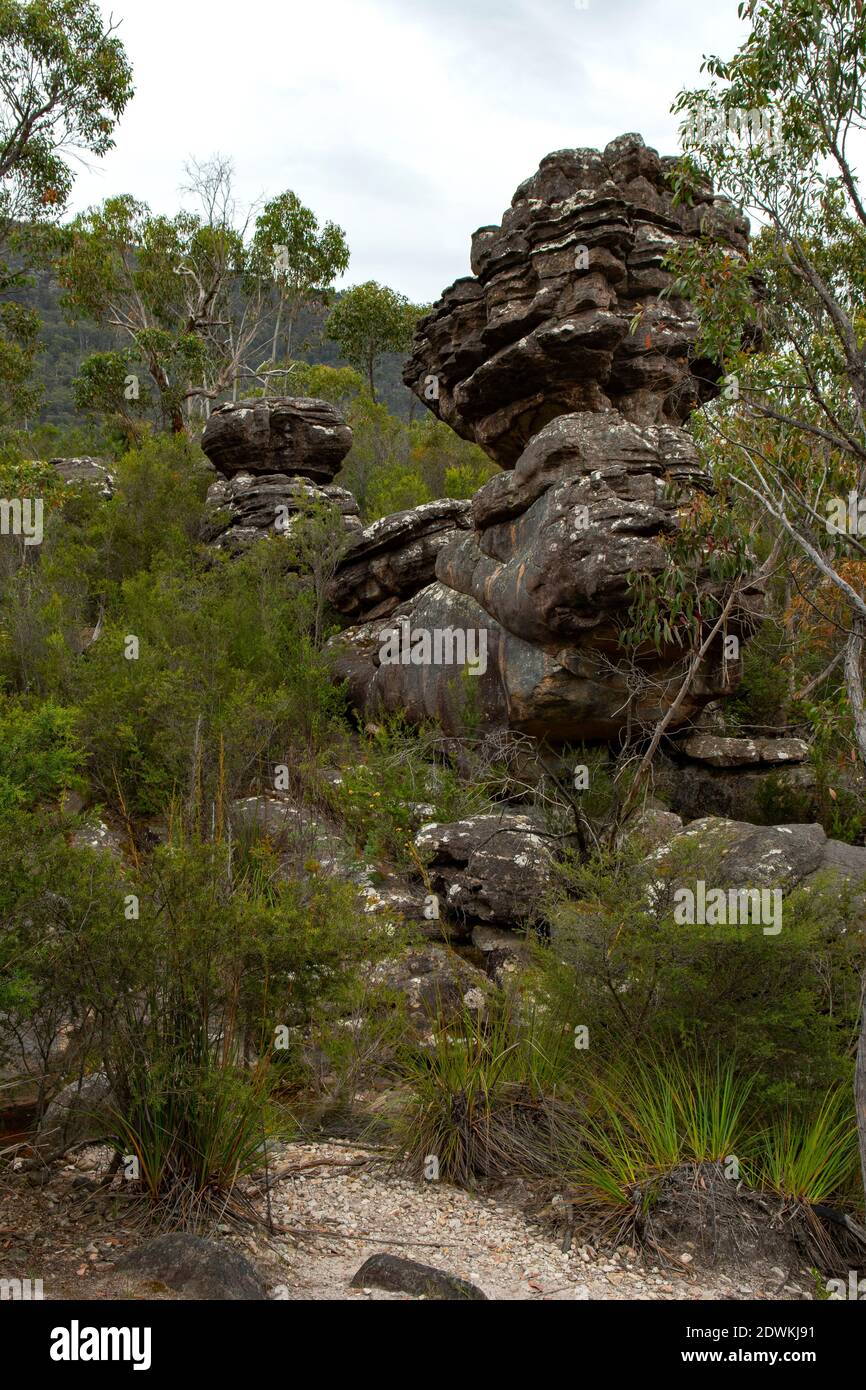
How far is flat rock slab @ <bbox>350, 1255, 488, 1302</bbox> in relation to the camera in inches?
167

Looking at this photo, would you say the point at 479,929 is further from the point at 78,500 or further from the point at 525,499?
the point at 78,500

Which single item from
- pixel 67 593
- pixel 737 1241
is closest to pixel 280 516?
pixel 67 593

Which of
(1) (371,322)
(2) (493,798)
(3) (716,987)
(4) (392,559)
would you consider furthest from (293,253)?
(3) (716,987)

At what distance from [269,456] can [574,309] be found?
8.26 meters

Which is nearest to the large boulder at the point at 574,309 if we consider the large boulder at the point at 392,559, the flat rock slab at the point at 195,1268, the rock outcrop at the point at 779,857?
the large boulder at the point at 392,559

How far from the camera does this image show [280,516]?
57.6 ft

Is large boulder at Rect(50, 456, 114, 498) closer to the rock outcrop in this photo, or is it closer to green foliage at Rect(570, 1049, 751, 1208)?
the rock outcrop

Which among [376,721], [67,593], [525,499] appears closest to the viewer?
[525,499]

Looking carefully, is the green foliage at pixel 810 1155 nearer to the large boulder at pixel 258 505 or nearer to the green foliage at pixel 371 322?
the large boulder at pixel 258 505

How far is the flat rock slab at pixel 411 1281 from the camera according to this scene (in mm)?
4250

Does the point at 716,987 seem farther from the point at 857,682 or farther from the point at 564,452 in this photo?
the point at 564,452

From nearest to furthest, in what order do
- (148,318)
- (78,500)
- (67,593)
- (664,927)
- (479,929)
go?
(664,927) → (479,929) → (67,593) → (78,500) → (148,318)

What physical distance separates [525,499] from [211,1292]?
9.31 metres

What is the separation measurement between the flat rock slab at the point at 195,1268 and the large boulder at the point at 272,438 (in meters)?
16.4
